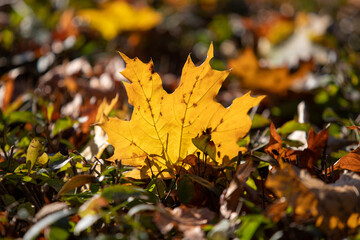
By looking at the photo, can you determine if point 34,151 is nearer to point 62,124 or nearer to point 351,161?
point 62,124

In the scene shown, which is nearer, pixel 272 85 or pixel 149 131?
pixel 149 131

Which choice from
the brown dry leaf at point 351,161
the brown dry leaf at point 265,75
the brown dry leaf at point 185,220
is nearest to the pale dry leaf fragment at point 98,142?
the brown dry leaf at point 185,220

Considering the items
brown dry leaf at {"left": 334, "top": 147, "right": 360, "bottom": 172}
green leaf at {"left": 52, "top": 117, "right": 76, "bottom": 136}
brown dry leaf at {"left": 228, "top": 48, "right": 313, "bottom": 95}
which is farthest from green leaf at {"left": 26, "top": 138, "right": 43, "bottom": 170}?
brown dry leaf at {"left": 228, "top": 48, "right": 313, "bottom": 95}

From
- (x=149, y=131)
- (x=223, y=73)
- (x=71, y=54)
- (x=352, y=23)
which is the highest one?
(x=223, y=73)

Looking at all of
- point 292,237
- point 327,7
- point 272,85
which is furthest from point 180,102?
point 327,7

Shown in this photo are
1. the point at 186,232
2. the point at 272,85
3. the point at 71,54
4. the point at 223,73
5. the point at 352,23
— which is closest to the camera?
the point at 186,232

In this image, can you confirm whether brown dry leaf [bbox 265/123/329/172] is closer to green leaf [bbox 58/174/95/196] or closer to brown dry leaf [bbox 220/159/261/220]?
brown dry leaf [bbox 220/159/261/220]

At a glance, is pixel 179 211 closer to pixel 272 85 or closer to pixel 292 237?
pixel 292 237
